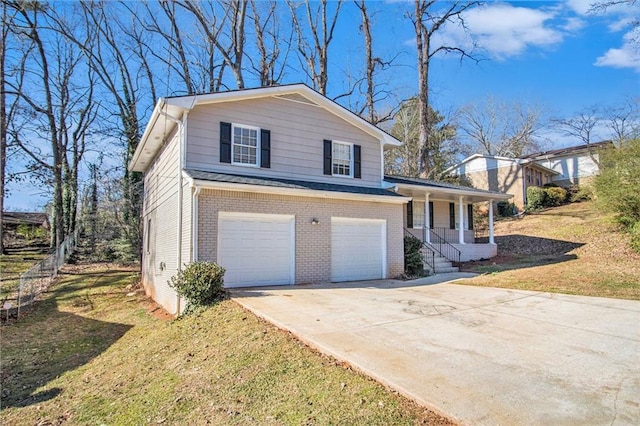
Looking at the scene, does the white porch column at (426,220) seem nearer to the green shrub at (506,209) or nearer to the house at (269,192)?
the house at (269,192)

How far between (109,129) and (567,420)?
2552 centimetres

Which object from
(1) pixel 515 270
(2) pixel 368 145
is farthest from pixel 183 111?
(1) pixel 515 270

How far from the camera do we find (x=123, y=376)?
5988 millimetres

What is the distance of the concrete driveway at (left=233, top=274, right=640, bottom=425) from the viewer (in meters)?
3.53

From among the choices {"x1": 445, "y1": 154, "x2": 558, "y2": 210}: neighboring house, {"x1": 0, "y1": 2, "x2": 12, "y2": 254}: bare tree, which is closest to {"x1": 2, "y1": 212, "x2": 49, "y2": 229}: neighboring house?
{"x1": 0, "y1": 2, "x2": 12, "y2": 254}: bare tree

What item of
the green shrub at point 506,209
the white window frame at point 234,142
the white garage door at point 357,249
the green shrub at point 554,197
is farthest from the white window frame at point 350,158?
the green shrub at point 554,197

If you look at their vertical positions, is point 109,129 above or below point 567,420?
above

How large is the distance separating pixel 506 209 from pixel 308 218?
73.4 feet

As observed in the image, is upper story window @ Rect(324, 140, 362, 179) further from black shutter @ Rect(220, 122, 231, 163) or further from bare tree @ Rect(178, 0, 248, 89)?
bare tree @ Rect(178, 0, 248, 89)

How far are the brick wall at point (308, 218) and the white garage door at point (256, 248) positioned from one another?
21cm

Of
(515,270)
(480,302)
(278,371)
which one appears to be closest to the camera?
(278,371)

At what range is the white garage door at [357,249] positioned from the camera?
38.9 ft

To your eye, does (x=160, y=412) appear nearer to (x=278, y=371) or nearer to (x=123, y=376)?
(x=278, y=371)

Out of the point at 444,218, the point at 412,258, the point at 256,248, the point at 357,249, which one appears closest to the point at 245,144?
the point at 256,248
